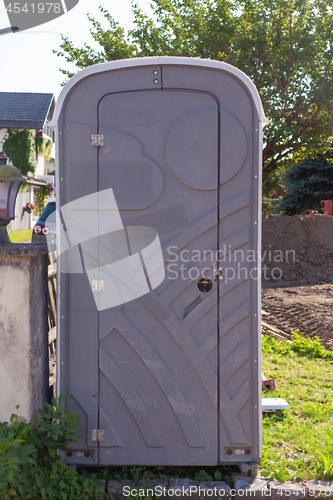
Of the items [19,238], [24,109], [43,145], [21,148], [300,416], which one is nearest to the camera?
[300,416]

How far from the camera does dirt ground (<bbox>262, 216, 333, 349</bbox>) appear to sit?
22.6 ft

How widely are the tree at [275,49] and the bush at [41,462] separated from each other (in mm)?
9509

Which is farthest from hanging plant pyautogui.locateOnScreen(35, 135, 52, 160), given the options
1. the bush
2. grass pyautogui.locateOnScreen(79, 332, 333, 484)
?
the bush

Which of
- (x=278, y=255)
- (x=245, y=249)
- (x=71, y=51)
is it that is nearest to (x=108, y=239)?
(x=245, y=249)

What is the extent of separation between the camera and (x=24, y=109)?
3122 centimetres

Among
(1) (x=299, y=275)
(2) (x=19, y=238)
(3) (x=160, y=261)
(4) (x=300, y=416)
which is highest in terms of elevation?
(3) (x=160, y=261)

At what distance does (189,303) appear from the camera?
2.50 metres

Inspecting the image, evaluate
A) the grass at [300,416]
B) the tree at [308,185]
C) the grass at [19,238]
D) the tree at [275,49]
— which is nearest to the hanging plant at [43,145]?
the grass at [19,238]

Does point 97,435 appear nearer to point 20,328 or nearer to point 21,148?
point 20,328

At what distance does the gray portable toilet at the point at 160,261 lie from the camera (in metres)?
2.46

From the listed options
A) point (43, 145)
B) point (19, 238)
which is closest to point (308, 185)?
point (19, 238)

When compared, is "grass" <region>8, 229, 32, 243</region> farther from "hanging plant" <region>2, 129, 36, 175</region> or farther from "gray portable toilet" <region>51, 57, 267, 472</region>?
"gray portable toilet" <region>51, 57, 267, 472</region>

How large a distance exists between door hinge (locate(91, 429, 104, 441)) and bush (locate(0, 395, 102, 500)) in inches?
5.6

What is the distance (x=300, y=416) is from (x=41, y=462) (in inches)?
86.9
